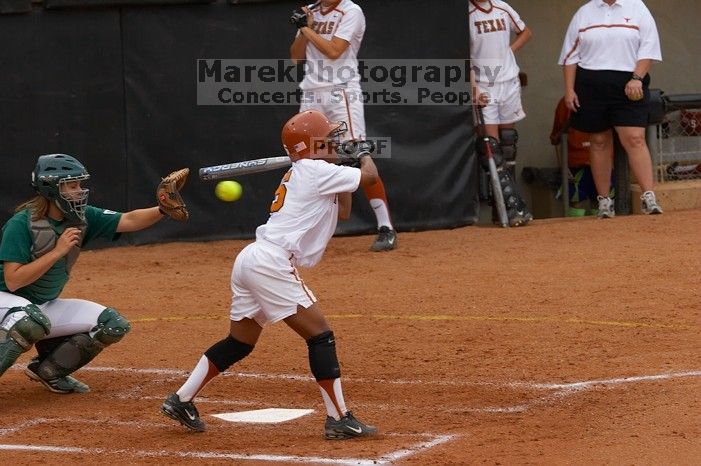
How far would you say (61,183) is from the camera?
21.0 ft

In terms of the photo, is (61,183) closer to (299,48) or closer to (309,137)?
(309,137)

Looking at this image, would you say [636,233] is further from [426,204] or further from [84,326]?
[84,326]

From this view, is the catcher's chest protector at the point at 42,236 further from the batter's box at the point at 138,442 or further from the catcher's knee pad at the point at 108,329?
the batter's box at the point at 138,442

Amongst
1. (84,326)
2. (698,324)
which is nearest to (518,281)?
(698,324)

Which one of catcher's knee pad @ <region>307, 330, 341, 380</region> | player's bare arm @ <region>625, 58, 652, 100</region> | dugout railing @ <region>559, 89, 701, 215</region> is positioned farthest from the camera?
dugout railing @ <region>559, 89, 701, 215</region>

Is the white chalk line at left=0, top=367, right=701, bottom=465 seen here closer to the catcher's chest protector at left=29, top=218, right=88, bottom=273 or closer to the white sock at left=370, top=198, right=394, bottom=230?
the catcher's chest protector at left=29, top=218, right=88, bottom=273

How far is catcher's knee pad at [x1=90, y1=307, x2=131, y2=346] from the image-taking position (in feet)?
21.5

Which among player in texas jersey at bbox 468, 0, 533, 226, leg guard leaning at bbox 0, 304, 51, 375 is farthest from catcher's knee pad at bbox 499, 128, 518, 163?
leg guard leaning at bbox 0, 304, 51, 375

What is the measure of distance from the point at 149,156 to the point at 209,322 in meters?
3.58

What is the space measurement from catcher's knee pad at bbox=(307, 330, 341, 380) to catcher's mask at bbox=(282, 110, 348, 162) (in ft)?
2.77

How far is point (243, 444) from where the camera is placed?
554 centimetres

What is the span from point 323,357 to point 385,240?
214 inches

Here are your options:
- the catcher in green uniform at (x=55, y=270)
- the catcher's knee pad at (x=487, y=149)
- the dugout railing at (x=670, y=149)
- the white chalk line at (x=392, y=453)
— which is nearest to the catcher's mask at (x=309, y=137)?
the catcher in green uniform at (x=55, y=270)

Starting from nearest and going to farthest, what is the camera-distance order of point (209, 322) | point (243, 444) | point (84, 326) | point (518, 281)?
1. point (243, 444)
2. point (84, 326)
3. point (209, 322)
4. point (518, 281)
